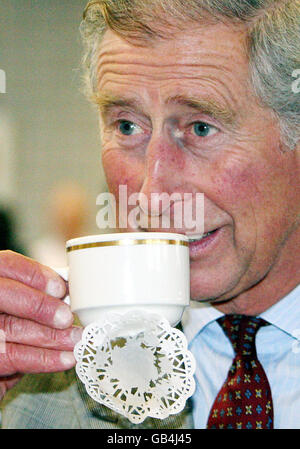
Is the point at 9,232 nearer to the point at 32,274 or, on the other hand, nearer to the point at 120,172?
the point at 120,172

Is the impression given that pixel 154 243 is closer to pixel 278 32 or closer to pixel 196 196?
pixel 196 196

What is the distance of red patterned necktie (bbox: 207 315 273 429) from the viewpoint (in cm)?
131

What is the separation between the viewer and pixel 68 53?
10.9 feet

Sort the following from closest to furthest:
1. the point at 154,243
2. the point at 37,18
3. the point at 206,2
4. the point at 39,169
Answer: the point at 154,243, the point at 206,2, the point at 37,18, the point at 39,169

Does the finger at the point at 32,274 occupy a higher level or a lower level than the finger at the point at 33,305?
higher

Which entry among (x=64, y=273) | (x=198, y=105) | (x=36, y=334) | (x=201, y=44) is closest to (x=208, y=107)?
(x=198, y=105)

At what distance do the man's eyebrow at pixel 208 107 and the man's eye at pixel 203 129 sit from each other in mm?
31

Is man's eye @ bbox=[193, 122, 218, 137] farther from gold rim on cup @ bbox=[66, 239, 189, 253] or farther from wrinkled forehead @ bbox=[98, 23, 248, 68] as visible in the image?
gold rim on cup @ bbox=[66, 239, 189, 253]

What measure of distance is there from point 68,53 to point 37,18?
25 centimetres

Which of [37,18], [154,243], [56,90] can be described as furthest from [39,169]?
[154,243]

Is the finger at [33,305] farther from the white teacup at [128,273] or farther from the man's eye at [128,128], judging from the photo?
the man's eye at [128,128]

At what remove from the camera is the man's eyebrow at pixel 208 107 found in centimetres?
132

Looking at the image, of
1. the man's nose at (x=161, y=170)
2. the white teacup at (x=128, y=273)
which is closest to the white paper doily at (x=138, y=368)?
the white teacup at (x=128, y=273)

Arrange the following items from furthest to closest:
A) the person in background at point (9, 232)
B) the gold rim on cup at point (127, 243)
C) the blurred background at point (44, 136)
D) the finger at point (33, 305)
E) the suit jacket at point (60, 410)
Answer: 1. the person in background at point (9, 232)
2. the blurred background at point (44, 136)
3. the suit jacket at point (60, 410)
4. the finger at point (33, 305)
5. the gold rim on cup at point (127, 243)
